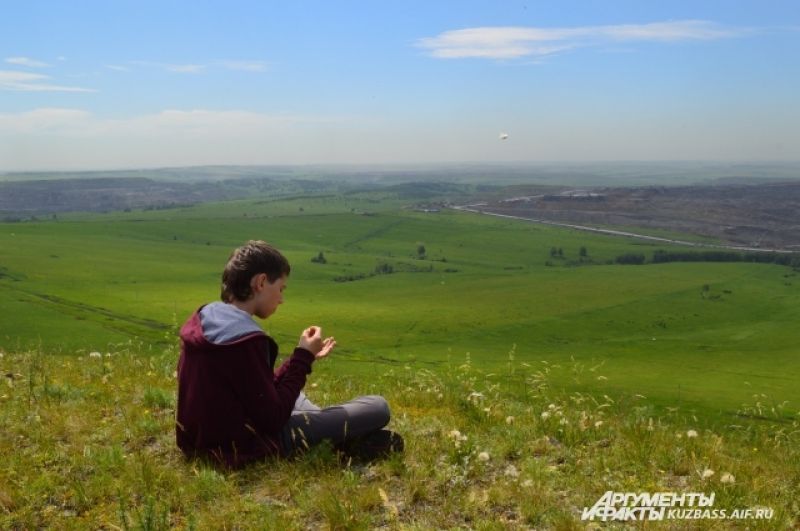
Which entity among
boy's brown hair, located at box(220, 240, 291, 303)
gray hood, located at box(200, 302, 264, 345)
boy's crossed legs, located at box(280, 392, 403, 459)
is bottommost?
boy's crossed legs, located at box(280, 392, 403, 459)

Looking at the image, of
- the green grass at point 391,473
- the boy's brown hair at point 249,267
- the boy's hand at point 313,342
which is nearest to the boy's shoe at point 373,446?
the green grass at point 391,473

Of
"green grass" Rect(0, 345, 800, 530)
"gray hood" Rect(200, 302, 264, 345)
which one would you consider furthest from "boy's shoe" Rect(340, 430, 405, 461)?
"gray hood" Rect(200, 302, 264, 345)

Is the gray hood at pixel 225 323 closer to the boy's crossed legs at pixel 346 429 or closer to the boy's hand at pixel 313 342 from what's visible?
the boy's hand at pixel 313 342

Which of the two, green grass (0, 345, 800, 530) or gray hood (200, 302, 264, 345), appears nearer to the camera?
green grass (0, 345, 800, 530)

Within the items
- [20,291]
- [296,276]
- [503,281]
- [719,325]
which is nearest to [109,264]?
[20,291]

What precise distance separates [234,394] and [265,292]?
992 millimetres

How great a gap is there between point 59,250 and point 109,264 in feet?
86.2

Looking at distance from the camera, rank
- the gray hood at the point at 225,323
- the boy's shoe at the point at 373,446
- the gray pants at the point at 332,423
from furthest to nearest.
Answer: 1. the boy's shoe at the point at 373,446
2. the gray pants at the point at 332,423
3. the gray hood at the point at 225,323

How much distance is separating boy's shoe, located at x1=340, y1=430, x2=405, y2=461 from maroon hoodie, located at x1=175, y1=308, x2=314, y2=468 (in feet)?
2.66

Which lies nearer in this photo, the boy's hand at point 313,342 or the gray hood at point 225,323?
the gray hood at point 225,323

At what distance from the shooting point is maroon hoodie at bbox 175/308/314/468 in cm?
562

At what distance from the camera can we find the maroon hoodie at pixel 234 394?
5.62 meters

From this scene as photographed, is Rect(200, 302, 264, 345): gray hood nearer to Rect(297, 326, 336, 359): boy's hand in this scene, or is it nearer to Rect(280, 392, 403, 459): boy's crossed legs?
Rect(297, 326, 336, 359): boy's hand

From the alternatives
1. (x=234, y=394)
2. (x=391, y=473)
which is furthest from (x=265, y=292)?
(x=391, y=473)
